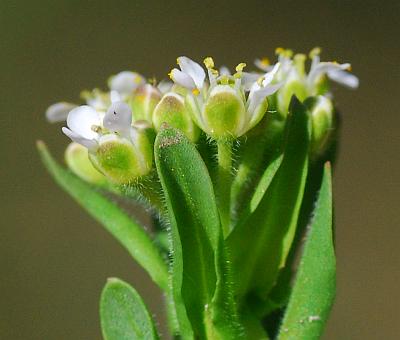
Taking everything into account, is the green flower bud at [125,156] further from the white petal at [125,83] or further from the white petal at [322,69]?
the white petal at [322,69]

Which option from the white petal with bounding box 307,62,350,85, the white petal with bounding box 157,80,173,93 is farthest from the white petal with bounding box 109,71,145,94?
the white petal with bounding box 307,62,350,85

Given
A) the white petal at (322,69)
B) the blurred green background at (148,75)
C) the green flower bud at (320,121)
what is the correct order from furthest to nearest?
the blurred green background at (148,75), the white petal at (322,69), the green flower bud at (320,121)

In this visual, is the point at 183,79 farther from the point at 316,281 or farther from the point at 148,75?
the point at 148,75

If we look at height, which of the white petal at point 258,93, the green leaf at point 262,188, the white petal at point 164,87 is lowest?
the green leaf at point 262,188

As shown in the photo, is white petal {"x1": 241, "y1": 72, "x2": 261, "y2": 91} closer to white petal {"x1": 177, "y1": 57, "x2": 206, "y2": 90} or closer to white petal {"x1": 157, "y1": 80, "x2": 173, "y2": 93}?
white petal {"x1": 177, "y1": 57, "x2": 206, "y2": 90}

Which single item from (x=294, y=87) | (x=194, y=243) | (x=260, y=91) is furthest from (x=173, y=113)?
(x=294, y=87)

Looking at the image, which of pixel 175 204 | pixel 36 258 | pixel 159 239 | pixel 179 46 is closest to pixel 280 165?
pixel 175 204

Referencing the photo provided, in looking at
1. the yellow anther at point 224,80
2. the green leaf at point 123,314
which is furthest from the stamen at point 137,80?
the green leaf at point 123,314
